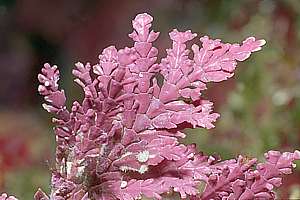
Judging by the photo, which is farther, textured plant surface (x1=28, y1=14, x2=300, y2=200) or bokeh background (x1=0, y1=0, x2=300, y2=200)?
bokeh background (x1=0, y1=0, x2=300, y2=200)

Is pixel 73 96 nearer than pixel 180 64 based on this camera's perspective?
No

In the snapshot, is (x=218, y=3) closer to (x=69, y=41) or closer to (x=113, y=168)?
(x=69, y=41)

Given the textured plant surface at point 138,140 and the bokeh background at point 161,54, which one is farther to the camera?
the bokeh background at point 161,54

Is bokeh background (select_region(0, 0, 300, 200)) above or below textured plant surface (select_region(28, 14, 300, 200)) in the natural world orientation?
above

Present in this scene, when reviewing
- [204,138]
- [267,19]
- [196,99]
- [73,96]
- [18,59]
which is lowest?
[196,99]

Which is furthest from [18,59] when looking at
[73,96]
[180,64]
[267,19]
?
[180,64]
